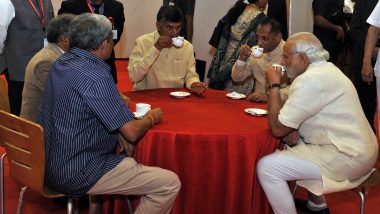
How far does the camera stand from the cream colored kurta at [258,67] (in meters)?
3.29

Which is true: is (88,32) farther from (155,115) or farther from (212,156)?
(212,156)

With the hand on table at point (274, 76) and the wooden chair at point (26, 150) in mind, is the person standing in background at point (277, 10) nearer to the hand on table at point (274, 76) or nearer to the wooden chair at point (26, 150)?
the hand on table at point (274, 76)

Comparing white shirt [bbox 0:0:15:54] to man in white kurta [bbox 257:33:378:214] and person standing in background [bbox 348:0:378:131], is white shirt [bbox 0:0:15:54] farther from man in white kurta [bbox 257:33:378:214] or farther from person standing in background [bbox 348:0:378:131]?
person standing in background [bbox 348:0:378:131]

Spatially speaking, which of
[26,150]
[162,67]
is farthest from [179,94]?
[26,150]

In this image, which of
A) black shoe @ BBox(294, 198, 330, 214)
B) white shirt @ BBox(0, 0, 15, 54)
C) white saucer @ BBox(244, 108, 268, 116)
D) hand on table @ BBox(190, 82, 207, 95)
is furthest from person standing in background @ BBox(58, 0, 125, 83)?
black shoe @ BBox(294, 198, 330, 214)

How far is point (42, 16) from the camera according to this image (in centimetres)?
372

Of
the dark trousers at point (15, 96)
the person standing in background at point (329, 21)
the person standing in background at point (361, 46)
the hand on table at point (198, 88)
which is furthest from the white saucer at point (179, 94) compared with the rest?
the person standing in background at point (329, 21)

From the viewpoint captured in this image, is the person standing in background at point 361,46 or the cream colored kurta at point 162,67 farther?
the person standing in background at point 361,46

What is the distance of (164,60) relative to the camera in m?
3.36

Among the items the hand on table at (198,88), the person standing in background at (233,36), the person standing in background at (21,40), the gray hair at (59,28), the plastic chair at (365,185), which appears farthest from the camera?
the person standing in background at (233,36)

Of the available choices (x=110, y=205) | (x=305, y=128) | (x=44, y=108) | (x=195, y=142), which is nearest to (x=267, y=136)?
(x=305, y=128)

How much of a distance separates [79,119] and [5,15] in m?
1.91

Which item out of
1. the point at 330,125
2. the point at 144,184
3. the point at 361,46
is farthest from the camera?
the point at 361,46

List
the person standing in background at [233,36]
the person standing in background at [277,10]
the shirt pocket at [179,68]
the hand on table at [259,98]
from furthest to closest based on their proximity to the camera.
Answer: the person standing in background at [277,10] < the person standing in background at [233,36] < the shirt pocket at [179,68] < the hand on table at [259,98]
